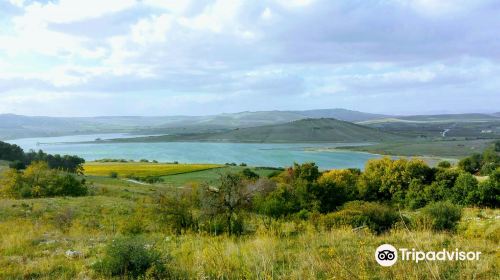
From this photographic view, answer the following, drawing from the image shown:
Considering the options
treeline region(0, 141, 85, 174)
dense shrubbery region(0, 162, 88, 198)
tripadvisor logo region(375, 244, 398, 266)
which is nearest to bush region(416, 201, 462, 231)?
tripadvisor logo region(375, 244, 398, 266)

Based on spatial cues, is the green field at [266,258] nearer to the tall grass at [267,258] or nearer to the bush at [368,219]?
the tall grass at [267,258]

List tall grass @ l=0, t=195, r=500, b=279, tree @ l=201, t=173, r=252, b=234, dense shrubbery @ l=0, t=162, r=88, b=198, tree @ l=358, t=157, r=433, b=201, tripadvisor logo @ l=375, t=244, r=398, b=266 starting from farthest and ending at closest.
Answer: tree @ l=358, t=157, r=433, b=201
dense shrubbery @ l=0, t=162, r=88, b=198
tree @ l=201, t=173, r=252, b=234
tripadvisor logo @ l=375, t=244, r=398, b=266
tall grass @ l=0, t=195, r=500, b=279

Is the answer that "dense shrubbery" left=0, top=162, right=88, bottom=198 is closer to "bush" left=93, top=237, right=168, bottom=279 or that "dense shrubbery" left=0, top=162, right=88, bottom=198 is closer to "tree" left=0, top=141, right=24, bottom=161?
"bush" left=93, top=237, right=168, bottom=279

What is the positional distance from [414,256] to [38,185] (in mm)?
36569

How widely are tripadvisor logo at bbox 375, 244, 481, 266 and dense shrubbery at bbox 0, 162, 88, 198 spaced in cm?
3466

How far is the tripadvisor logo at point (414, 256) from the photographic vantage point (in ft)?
18.3

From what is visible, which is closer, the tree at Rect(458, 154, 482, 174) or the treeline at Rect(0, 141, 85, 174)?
the tree at Rect(458, 154, 482, 174)

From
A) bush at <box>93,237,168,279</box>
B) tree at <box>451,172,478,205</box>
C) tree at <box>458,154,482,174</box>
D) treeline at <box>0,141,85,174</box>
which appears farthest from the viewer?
treeline at <box>0,141,85,174</box>

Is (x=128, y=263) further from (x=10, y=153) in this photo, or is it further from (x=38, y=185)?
(x=10, y=153)

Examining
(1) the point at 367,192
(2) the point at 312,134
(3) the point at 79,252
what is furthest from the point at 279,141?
(3) the point at 79,252

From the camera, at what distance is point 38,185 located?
35.7m

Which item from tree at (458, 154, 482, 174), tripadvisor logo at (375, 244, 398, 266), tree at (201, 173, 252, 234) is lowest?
tree at (458, 154, 482, 174)

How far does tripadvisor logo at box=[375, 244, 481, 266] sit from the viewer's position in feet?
18.3

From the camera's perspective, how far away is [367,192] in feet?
134
